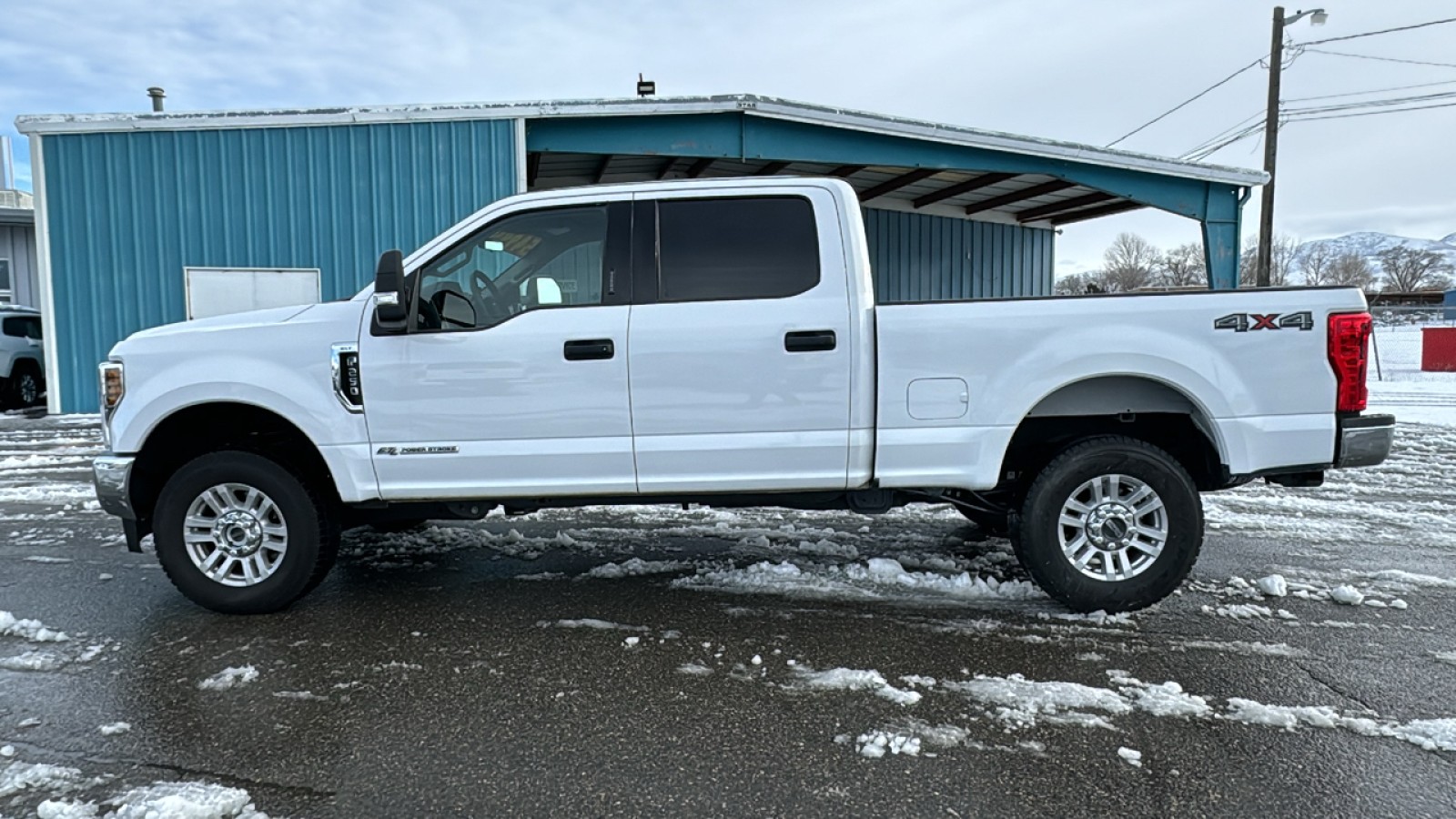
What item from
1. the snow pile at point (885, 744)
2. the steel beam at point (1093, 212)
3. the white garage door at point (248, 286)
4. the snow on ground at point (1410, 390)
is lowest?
the snow pile at point (885, 744)

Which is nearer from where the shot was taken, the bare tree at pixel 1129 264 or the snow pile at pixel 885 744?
the snow pile at pixel 885 744

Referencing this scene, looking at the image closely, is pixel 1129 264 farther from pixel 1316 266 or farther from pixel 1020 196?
pixel 1020 196

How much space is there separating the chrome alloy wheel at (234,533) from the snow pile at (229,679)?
75 cm

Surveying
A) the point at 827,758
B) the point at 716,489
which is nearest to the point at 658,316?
the point at 716,489

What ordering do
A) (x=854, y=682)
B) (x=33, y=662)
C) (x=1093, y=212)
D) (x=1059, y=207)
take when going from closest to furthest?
(x=854, y=682)
(x=33, y=662)
(x=1059, y=207)
(x=1093, y=212)

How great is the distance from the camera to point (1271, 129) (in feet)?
66.5

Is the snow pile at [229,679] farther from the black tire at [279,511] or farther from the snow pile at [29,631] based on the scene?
the snow pile at [29,631]

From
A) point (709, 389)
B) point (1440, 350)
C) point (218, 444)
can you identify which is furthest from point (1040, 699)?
point (1440, 350)

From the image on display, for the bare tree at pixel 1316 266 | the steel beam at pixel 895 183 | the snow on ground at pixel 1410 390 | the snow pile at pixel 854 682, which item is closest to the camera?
the snow pile at pixel 854 682

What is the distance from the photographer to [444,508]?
14.9ft

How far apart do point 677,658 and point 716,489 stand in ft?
2.85

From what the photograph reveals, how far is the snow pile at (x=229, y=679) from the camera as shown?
11.7 feet

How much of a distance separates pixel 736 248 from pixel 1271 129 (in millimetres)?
20890

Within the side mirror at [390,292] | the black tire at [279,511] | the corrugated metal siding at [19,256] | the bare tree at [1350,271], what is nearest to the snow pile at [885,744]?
the side mirror at [390,292]
